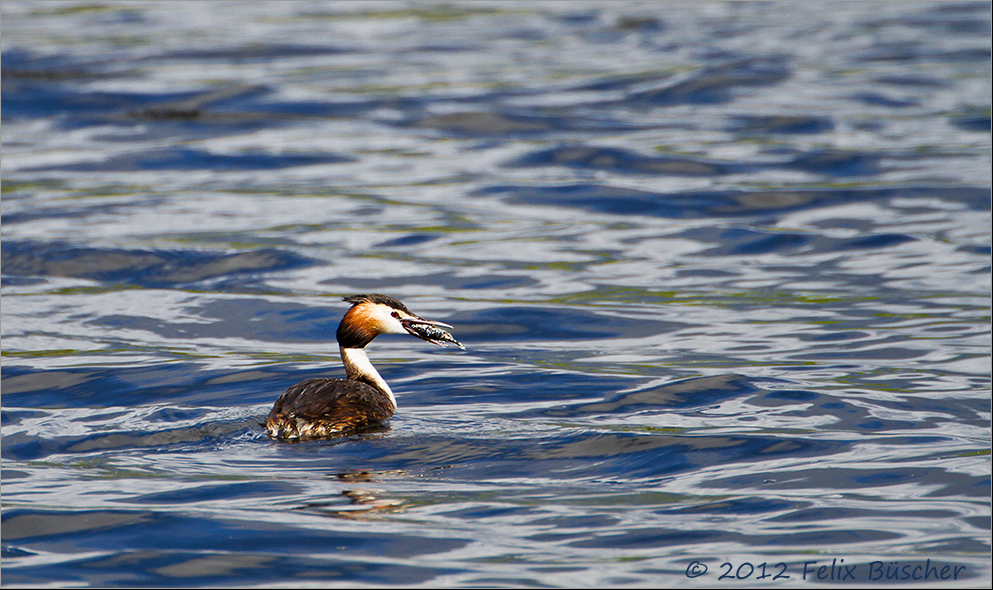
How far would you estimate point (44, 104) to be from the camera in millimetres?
22344

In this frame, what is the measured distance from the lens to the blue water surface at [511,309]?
21.0ft

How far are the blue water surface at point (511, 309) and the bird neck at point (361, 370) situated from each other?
328mm

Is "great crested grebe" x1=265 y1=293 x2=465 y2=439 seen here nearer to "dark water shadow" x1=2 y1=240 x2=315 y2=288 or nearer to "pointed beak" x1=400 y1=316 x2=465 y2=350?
"pointed beak" x1=400 y1=316 x2=465 y2=350

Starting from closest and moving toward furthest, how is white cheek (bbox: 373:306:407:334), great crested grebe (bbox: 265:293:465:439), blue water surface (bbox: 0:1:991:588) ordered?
blue water surface (bbox: 0:1:991:588) → great crested grebe (bbox: 265:293:465:439) → white cheek (bbox: 373:306:407:334)

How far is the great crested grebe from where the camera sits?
7.75 meters

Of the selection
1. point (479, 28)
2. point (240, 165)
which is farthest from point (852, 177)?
point (479, 28)

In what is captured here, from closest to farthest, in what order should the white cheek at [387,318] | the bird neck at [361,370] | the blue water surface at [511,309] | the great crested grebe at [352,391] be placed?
1. the blue water surface at [511,309]
2. the great crested grebe at [352,391]
3. the bird neck at [361,370]
4. the white cheek at [387,318]

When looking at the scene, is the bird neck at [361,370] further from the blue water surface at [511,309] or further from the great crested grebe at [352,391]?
the blue water surface at [511,309]

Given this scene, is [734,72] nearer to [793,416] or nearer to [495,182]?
[495,182]

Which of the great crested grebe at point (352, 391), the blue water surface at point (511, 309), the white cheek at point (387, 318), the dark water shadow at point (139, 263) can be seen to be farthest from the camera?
the dark water shadow at point (139, 263)

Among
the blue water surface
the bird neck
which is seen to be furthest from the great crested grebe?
the blue water surface

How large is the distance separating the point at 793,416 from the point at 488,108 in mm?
13858

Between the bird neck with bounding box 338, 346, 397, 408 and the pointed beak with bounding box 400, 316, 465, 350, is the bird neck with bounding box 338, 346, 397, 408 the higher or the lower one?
the lower one

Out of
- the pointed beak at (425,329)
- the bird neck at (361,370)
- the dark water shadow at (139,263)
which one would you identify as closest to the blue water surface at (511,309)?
the dark water shadow at (139,263)
